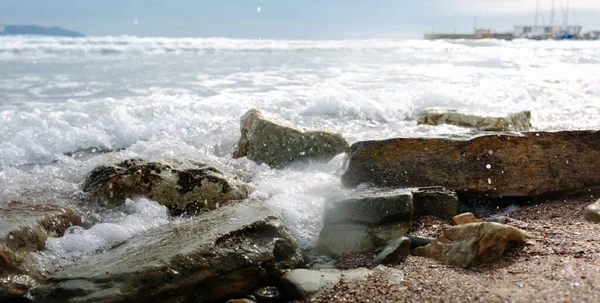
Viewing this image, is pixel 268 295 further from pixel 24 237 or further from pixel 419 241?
pixel 24 237

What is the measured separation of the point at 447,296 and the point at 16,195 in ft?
11.3

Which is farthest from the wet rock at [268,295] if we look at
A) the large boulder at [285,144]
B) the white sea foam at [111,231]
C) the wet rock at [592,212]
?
the large boulder at [285,144]

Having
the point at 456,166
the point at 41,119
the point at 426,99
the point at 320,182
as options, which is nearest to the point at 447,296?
the point at 456,166

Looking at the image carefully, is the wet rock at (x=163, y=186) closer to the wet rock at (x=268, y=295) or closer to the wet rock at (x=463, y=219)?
the wet rock at (x=268, y=295)

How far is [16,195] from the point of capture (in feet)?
14.0

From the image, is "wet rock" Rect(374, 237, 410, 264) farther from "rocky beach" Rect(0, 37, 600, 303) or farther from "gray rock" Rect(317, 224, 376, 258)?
"gray rock" Rect(317, 224, 376, 258)

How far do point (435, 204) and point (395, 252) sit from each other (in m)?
0.78

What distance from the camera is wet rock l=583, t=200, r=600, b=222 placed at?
11.6ft

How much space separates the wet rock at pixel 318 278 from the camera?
2708 millimetres

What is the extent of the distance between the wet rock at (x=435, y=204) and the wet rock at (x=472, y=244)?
55 centimetres

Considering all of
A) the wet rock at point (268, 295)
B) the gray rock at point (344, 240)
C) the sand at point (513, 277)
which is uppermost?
the sand at point (513, 277)

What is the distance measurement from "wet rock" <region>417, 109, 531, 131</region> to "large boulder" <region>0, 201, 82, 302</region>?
4623 millimetres

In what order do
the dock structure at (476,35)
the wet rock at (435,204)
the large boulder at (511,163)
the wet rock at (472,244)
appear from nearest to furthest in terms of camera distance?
the wet rock at (472,244)
the wet rock at (435,204)
the large boulder at (511,163)
the dock structure at (476,35)

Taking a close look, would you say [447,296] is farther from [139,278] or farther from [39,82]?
[39,82]
